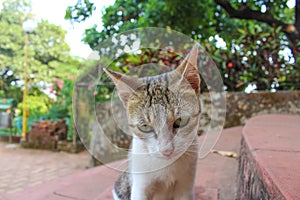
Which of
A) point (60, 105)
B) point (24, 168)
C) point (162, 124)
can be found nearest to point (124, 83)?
point (162, 124)

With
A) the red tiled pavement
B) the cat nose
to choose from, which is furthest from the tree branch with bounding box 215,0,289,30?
the cat nose

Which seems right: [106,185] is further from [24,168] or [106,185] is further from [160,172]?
[24,168]

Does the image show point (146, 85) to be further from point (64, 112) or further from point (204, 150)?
point (64, 112)

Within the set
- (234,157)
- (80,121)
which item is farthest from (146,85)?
(234,157)

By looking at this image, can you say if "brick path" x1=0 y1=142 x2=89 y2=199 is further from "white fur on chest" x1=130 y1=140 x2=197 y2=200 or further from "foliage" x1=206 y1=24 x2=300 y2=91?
"foliage" x1=206 y1=24 x2=300 y2=91

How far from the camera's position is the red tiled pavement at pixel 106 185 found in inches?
38.9

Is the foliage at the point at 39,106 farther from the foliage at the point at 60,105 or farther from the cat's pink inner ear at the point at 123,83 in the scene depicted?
the cat's pink inner ear at the point at 123,83

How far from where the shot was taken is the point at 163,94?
49 cm

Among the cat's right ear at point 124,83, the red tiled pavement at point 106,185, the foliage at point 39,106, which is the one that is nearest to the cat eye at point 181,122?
the cat's right ear at point 124,83

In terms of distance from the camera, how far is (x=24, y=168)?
7.04ft

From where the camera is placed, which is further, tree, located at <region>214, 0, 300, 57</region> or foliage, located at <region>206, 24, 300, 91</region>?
foliage, located at <region>206, 24, 300, 91</region>

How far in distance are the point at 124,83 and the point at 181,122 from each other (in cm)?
13

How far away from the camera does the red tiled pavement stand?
989mm

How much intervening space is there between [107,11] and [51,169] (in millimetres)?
2272
